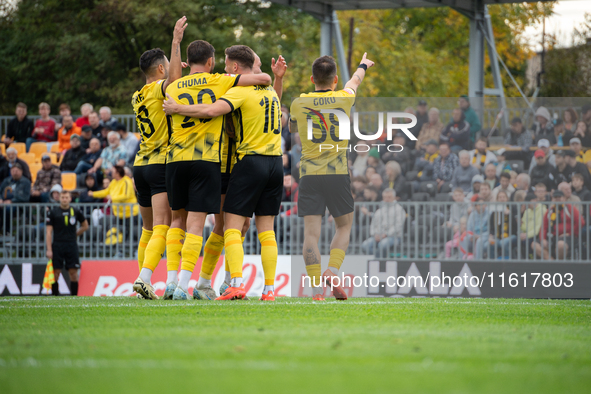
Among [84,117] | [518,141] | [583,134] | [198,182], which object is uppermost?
[84,117]

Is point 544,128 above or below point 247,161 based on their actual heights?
above

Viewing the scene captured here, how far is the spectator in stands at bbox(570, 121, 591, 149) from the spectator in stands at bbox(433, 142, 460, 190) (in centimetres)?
214

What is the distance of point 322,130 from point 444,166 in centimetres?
654

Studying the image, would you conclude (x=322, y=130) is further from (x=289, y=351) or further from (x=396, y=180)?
(x=396, y=180)

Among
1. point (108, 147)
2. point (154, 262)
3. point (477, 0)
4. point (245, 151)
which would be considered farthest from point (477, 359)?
point (477, 0)

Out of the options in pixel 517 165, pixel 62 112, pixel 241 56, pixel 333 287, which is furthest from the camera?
pixel 62 112

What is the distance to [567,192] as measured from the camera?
13.1 meters

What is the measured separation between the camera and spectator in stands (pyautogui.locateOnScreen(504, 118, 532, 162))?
14.0 meters

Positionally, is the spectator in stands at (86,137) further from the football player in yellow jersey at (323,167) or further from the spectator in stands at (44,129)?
the football player in yellow jersey at (323,167)

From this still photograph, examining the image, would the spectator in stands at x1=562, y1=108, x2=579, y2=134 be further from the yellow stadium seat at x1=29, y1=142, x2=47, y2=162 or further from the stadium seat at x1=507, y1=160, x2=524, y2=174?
the yellow stadium seat at x1=29, y1=142, x2=47, y2=162

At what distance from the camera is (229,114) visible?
25.6ft

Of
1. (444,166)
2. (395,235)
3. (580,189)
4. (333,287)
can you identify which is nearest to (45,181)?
(395,235)

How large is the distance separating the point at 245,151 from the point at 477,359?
4086 mm

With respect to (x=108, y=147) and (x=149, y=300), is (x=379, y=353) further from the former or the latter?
(x=108, y=147)
